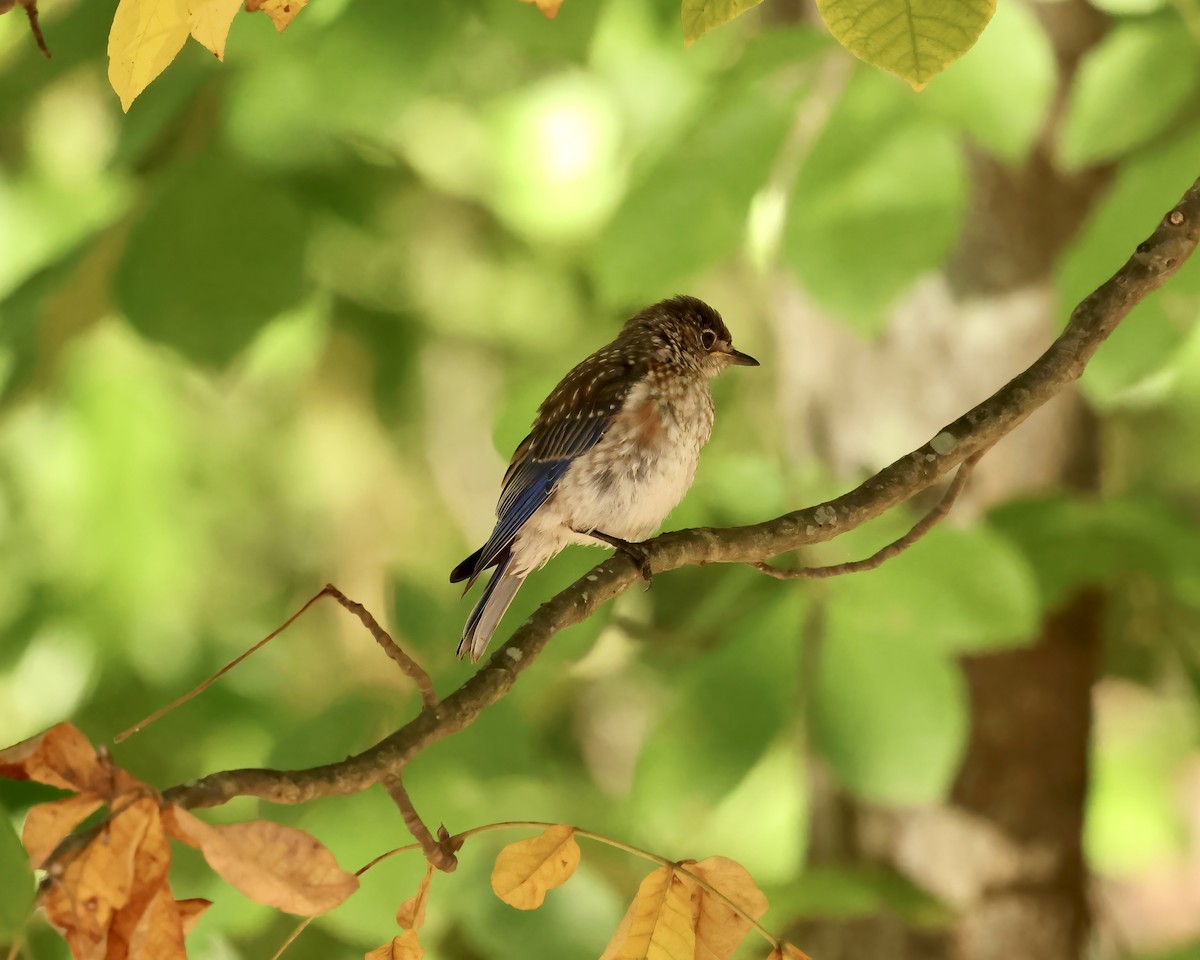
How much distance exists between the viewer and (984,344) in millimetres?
4141

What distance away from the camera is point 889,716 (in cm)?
318

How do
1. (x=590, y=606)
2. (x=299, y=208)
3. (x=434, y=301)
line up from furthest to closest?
(x=434, y=301) → (x=299, y=208) → (x=590, y=606)

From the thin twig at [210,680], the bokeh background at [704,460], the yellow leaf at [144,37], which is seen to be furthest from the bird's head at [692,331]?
the yellow leaf at [144,37]

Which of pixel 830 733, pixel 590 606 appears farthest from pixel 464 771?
pixel 590 606

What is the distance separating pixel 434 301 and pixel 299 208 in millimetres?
2391

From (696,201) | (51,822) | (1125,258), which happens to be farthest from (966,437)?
(51,822)

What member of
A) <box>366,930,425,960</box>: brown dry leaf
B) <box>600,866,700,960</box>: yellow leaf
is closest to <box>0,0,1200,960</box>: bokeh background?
<box>366,930,425,960</box>: brown dry leaf

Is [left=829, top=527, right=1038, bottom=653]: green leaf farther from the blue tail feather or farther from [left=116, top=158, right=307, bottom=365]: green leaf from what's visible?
[left=116, top=158, right=307, bottom=365]: green leaf

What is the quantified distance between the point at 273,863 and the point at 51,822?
214mm

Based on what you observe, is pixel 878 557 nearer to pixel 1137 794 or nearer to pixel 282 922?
pixel 282 922

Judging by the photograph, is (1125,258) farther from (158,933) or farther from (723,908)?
(158,933)

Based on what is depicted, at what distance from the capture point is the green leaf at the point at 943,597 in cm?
309

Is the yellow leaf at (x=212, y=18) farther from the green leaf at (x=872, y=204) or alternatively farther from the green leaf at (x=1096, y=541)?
the green leaf at (x=1096, y=541)

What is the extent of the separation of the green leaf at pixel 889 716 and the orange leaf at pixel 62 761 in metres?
2.15
